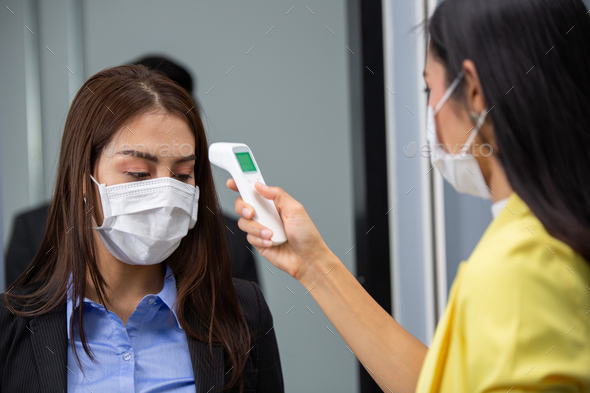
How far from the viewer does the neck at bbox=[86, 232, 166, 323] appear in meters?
0.91

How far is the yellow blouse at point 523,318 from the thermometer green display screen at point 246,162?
479mm

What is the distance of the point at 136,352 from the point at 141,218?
27cm

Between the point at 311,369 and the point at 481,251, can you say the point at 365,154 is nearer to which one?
the point at 311,369

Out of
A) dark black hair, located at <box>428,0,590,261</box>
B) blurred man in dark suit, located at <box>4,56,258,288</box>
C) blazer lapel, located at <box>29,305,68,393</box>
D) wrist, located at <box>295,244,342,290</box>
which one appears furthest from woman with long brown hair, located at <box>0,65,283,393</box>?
dark black hair, located at <box>428,0,590,261</box>

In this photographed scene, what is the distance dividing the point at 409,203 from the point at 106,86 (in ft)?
3.13

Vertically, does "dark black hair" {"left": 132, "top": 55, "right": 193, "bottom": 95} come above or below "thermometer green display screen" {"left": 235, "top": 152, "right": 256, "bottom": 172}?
above

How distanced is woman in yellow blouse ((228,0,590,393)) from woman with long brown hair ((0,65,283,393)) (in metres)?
0.54

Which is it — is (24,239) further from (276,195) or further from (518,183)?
(518,183)

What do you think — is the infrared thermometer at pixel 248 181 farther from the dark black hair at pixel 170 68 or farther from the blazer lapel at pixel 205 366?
the dark black hair at pixel 170 68

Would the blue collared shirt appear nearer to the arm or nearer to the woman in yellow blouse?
the arm

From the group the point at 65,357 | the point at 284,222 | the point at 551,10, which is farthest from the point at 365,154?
the point at 65,357

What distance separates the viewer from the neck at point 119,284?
908mm

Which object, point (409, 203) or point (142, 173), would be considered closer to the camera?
point (142, 173)

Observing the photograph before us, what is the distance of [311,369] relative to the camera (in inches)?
62.6
